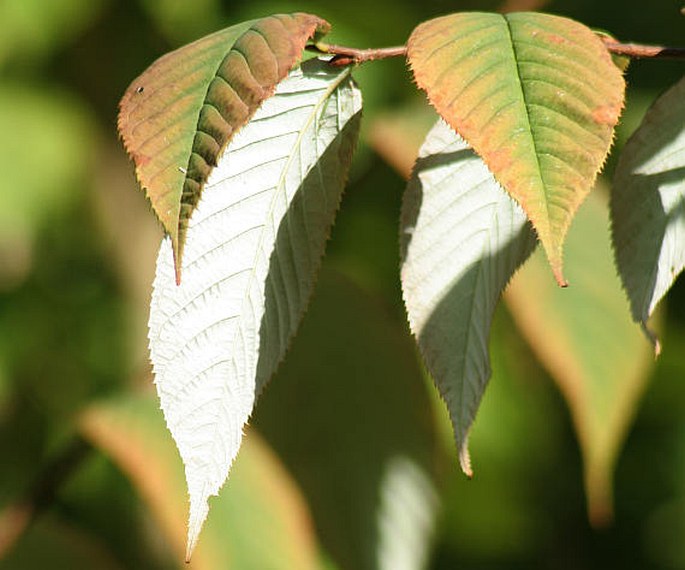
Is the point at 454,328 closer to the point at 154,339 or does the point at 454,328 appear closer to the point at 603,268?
the point at 154,339

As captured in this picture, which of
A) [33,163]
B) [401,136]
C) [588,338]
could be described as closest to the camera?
[588,338]

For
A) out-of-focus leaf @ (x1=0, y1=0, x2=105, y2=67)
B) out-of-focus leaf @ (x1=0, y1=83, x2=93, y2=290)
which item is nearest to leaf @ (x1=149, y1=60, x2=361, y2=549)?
out-of-focus leaf @ (x1=0, y1=0, x2=105, y2=67)

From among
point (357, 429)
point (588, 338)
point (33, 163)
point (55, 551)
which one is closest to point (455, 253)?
point (588, 338)

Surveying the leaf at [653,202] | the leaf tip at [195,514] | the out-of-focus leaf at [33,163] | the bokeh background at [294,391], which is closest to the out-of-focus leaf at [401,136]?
the bokeh background at [294,391]

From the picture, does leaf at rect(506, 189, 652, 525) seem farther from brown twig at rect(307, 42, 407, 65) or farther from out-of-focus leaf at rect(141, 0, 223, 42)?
out-of-focus leaf at rect(141, 0, 223, 42)

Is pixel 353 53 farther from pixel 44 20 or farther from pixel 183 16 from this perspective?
pixel 44 20

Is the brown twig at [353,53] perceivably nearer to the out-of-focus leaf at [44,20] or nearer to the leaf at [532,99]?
the leaf at [532,99]

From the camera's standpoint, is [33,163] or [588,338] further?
[33,163]
